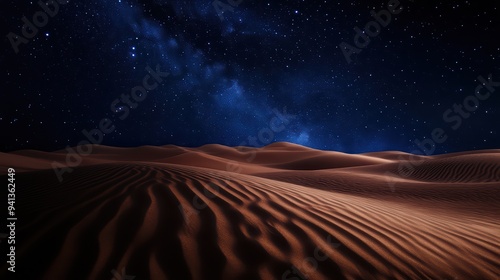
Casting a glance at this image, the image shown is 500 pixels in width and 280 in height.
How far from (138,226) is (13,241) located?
2.63ft

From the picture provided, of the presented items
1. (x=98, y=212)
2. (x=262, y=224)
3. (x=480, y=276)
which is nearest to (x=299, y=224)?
(x=262, y=224)

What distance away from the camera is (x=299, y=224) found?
2387mm

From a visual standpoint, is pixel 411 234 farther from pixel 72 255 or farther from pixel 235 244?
pixel 72 255

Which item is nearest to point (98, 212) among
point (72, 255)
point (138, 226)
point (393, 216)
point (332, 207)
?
point (138, 226)

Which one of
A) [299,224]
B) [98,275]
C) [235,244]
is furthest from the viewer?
[299,224]

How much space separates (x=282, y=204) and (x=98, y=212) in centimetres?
183

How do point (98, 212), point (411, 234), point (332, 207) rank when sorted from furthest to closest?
point (332, 207), point (411, 234), point (98, 212)

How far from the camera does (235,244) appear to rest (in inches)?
76.2

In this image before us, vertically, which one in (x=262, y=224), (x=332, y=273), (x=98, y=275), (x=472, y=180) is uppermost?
(x=472, y=180)

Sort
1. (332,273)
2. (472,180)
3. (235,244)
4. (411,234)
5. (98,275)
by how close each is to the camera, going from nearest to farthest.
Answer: (98,275), (332,273), (235,244), (411,234), (472,180)

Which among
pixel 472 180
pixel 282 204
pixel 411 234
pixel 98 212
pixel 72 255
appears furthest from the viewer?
pixel 472 180

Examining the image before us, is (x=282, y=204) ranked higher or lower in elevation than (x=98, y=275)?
higher

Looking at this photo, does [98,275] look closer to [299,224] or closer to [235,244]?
[235,244]

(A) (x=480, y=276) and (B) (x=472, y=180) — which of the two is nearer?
(A) (x=480, y=276)
